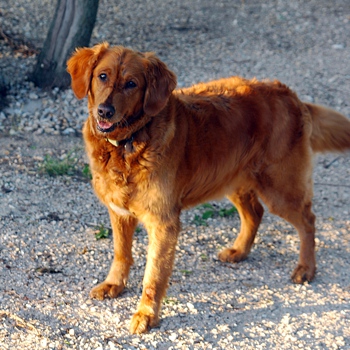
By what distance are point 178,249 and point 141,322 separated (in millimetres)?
1289

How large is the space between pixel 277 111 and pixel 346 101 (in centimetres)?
406

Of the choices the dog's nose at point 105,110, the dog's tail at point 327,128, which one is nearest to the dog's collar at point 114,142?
the dog's nose at point 105,110

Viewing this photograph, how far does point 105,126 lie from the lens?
4152 millimetres

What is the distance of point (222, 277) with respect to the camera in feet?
17.0

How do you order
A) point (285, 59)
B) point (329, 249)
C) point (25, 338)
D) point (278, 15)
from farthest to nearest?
point (278, 15) < point (285, 59) < point (329, 249) < point (25, 338)

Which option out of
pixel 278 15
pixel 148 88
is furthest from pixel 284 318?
pixel 278 15

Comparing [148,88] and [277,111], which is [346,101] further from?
[148,88]

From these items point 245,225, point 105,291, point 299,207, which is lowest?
point 105,291

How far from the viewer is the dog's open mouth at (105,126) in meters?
4.14

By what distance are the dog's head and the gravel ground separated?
139cm

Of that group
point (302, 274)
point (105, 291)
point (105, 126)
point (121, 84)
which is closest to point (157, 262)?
point (105, 291)

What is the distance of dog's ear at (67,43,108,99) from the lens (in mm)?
4348

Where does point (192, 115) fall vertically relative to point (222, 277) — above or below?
above

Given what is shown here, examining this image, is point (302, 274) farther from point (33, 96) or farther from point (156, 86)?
point (33, 96)
